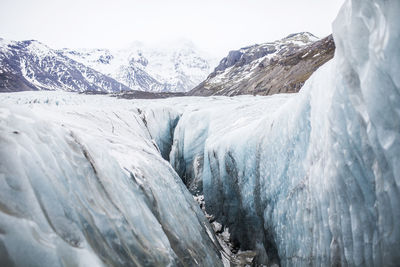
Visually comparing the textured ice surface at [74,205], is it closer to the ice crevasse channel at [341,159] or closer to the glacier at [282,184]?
the glacier at [282,184]

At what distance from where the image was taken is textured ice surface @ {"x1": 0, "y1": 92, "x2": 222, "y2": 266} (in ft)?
7.90

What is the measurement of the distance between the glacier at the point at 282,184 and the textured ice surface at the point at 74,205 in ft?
0.05

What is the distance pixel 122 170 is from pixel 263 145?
3857 millimetres

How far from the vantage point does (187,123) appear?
1481 centimetres

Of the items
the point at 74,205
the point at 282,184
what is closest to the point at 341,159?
the point at 282,184

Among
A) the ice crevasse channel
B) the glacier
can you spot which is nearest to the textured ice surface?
the glacier

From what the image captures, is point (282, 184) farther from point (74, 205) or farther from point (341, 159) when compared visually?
point (74, 205)

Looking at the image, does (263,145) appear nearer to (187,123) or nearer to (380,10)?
(380,10)

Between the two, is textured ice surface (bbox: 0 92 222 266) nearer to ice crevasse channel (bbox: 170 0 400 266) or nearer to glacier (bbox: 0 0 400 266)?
glacier (bbox: 0 0 400 266)

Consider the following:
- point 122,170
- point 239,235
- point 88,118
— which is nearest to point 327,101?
point 122,170

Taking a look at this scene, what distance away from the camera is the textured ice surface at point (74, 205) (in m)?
2.41

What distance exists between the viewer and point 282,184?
592 cm

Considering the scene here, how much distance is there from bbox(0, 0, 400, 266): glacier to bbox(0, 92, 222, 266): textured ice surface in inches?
0.5

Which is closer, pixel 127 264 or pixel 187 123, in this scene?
pixel 127 264
